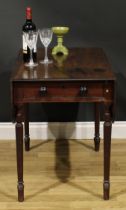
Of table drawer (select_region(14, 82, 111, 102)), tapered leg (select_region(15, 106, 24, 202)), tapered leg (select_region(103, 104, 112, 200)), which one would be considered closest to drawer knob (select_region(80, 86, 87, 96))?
table drawer (select_region(14, 82, 111, 102))

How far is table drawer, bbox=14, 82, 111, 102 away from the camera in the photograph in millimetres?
2498

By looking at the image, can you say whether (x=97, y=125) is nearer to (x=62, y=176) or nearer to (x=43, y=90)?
(x=62, y=176)

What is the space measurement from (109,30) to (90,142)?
88 cm

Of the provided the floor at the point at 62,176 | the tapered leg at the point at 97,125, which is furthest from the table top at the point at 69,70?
the floor at the point at 62,176

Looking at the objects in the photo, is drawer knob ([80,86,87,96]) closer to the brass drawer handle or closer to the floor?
the brass drawer handle

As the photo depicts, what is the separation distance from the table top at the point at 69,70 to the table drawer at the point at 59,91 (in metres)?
0.04

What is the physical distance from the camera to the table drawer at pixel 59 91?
2.50 metres

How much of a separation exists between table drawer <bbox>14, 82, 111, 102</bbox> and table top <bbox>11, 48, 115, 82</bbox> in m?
0.04

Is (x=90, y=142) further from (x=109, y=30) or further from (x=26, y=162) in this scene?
(x=109, y=30)

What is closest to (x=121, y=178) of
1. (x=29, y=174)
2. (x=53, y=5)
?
(x=29, y=174)

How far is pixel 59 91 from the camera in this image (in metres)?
2.52

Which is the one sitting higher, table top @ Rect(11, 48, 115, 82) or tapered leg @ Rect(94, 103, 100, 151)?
table top @ Rect(11, 48, 115, 82)

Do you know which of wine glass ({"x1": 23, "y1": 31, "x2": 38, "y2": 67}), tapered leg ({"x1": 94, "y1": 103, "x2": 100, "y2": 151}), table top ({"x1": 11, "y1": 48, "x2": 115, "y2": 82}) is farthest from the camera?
tapered leg ({"x1": 94, "y1": 103, "x2": 100, "y2": 151})

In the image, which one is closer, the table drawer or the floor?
the table drawer
